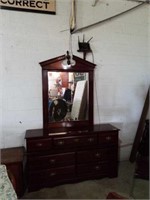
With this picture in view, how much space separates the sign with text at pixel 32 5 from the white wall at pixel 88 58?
6cm

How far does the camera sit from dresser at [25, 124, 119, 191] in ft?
7.66

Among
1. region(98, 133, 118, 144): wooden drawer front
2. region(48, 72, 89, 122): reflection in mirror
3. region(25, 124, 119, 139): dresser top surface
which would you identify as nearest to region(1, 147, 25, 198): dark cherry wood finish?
region(25, 124, 119, 139): dresser top surface

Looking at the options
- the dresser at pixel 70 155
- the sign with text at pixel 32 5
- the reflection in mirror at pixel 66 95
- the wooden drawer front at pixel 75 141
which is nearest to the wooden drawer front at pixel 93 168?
the dresser at pixel 70 155

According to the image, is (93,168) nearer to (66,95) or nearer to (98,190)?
(98,190)

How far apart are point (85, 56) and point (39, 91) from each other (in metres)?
0.83

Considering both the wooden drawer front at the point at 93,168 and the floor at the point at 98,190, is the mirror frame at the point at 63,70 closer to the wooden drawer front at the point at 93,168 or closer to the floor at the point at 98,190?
the wooden drawer front at the point at 93,168

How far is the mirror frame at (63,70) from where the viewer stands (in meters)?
2.60

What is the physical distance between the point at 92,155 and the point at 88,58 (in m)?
1.37

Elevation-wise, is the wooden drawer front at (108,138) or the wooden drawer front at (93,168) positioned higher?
the wooden drawer front at (108,138)

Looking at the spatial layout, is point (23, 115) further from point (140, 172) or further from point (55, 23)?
point (140, 172)

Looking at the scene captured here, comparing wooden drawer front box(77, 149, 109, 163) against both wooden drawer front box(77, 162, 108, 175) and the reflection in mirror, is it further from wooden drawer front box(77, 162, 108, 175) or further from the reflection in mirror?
the reflection in mirror

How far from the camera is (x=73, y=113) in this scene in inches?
107

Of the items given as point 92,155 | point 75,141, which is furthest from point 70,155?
point 92,155

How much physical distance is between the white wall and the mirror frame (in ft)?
0.29
